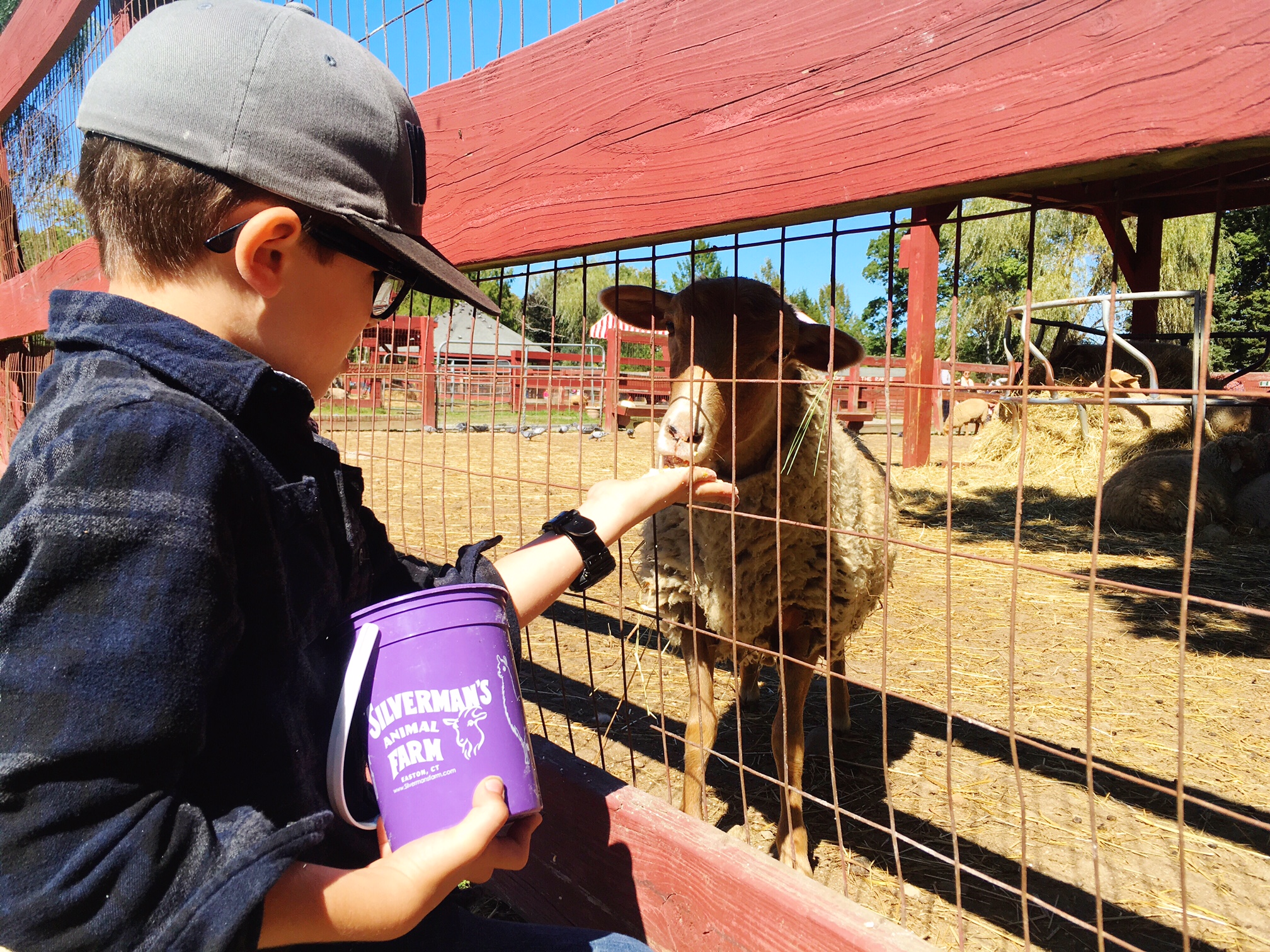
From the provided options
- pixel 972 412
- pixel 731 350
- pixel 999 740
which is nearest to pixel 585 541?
pixel 731 350

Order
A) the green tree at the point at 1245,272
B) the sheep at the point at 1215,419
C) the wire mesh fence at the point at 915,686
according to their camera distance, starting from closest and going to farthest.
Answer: the wire mesh fence at the point at 915,686 < the sheep at the point at 1215,419 < the green tree at the point at 1245,272

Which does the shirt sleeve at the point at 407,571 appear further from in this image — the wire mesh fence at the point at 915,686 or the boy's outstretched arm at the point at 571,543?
the wire mesh fence at the point at 915,686

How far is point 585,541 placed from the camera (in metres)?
1.64

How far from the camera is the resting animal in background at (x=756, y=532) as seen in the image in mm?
2855

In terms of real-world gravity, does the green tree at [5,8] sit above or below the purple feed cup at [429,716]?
above

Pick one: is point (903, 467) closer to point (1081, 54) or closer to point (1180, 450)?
point (1180, 450)

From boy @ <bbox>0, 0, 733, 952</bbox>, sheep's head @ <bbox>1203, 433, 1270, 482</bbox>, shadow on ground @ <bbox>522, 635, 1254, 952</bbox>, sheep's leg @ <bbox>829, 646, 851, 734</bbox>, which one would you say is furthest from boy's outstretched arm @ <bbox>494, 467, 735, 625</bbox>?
sheep's head @ <bbox>1203, 433, 1270, 482</bbox>

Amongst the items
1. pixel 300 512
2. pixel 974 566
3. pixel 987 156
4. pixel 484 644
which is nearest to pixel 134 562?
pixel 300 512

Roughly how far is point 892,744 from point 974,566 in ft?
12.3

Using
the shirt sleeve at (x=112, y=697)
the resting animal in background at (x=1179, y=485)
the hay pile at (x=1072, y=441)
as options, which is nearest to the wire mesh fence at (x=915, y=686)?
the shirt sleeve at (x=112, y=697)

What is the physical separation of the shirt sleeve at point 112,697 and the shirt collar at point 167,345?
0.11 metres

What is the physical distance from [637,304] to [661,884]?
2.14 meters

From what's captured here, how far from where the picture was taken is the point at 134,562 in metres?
0.81

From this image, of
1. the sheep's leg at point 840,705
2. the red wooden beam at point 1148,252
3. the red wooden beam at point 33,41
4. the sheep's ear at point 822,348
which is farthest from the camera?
the red wooden beam at point 1148,252
